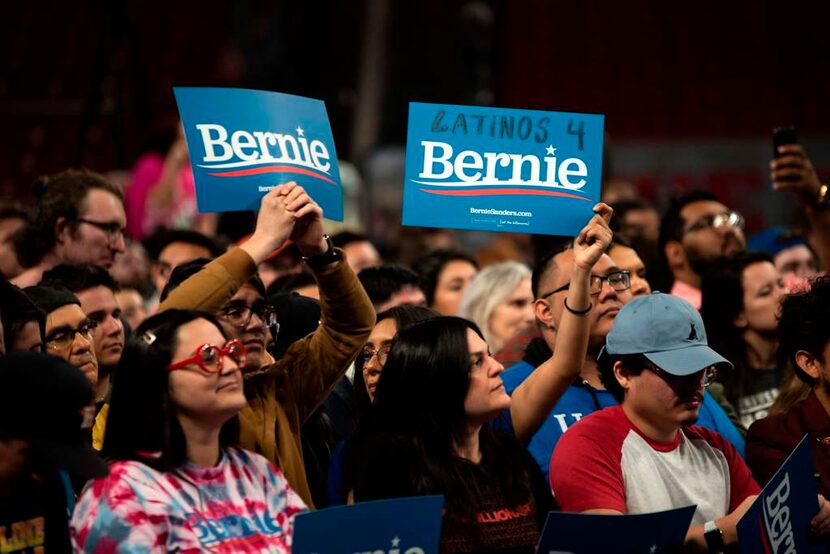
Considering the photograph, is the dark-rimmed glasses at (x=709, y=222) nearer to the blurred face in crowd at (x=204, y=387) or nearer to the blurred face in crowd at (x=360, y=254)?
the blurred face in crowd at (x=360, y=254)

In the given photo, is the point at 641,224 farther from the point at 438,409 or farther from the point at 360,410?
the point at 438,409

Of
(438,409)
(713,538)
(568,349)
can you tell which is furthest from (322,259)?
(713,538)

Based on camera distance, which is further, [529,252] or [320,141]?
[529,252]

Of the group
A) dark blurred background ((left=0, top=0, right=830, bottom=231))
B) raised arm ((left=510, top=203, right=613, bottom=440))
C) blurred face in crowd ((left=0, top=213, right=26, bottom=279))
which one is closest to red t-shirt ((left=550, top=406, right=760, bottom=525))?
raised arm ((left=510, top=203, right=613, bottom=440))

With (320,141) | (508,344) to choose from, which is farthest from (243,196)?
(508,344)

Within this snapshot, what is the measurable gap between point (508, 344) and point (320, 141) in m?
1.56

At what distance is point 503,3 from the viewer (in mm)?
12758

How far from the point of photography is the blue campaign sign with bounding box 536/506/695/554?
341 centimetres

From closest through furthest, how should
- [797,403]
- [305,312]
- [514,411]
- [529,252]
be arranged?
1. [514,411]
2. [797,403]
3. [305,312]
4. [529,252]

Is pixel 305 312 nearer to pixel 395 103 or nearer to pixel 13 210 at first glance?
pixel 13 210

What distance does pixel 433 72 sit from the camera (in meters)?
12.0

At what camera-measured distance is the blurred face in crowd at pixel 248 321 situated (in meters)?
4.03

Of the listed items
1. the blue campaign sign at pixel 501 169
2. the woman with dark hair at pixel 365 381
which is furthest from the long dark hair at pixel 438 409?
the blue campaign sign at pixel 501 169

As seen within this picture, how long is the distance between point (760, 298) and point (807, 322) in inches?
49.7
